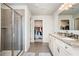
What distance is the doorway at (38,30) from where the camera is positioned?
888cm

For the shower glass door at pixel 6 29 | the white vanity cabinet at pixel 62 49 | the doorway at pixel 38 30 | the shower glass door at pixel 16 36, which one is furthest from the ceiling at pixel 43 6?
the doorway at pixel 38 30

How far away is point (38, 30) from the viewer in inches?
363

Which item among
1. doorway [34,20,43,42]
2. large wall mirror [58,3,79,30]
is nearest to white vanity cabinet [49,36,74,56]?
large wall mirror [58,3,79,30]

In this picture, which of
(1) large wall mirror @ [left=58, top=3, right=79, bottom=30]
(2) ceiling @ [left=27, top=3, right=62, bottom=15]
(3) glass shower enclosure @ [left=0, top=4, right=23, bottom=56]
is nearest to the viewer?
(1) large wall mirror @ [left=58, top=3, right=79, bottom=30]

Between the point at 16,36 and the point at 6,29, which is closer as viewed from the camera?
the point at 6,29

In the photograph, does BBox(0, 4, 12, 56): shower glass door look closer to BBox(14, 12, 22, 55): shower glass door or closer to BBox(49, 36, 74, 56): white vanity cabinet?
BBox(14, 12, 22, 55): shower glass door

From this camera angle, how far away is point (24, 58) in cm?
80

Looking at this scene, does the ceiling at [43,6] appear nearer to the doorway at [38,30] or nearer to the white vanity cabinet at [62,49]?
the white vanity cabinet at [62,49]

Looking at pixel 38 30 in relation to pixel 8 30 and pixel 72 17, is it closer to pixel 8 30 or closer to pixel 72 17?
pixel 8 30

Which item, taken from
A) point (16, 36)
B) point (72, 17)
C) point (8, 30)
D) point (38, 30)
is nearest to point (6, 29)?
point (8, 30)

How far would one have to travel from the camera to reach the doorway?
888 centimetres

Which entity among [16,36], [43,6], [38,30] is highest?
[43,6]

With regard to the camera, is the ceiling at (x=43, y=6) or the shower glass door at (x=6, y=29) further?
the ceiling at (x=43, y=6)

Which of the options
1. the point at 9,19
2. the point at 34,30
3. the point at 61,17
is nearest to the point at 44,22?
the point at 34,30
